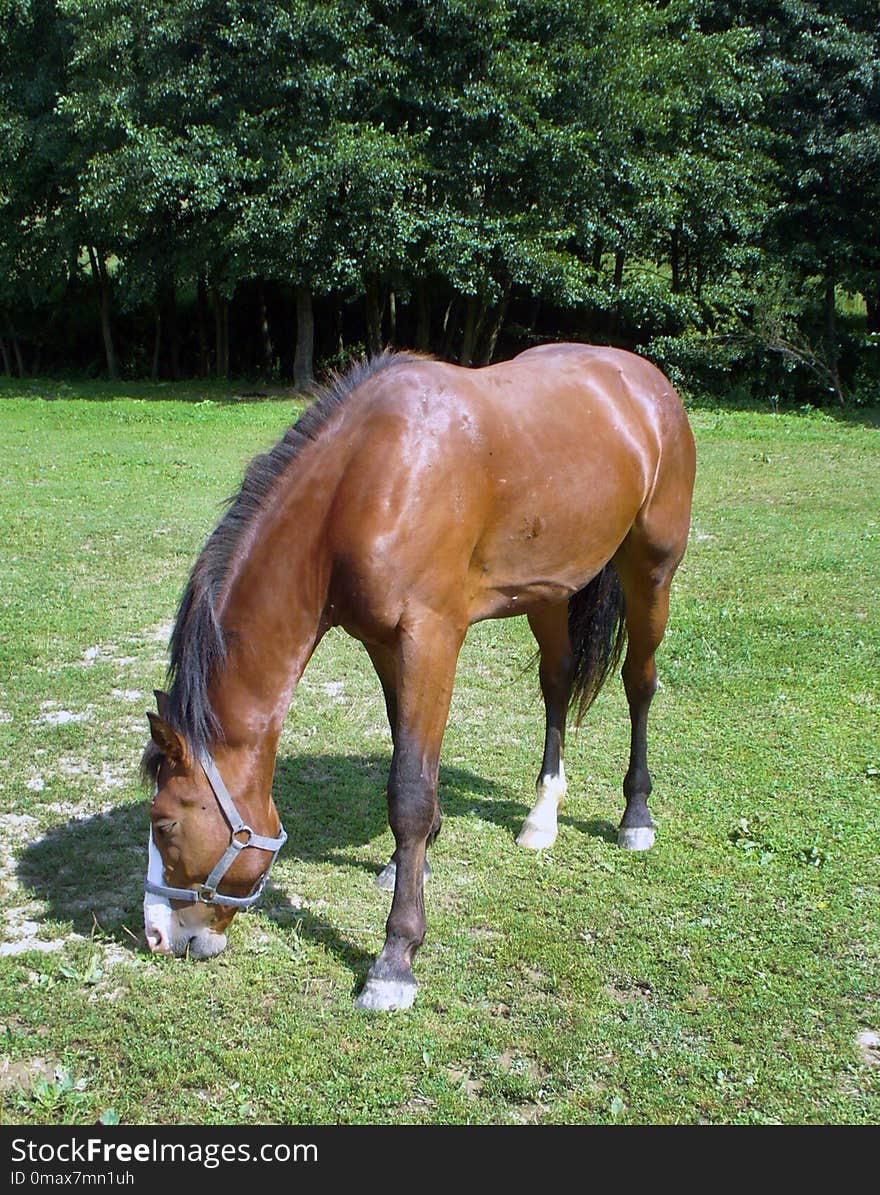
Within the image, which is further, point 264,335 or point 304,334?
point 264,335

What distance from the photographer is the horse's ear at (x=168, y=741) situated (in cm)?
299

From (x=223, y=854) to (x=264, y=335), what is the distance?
819 inches

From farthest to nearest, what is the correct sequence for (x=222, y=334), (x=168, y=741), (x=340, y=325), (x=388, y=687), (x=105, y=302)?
(x=340, y=325)
(x=105, y=302)
(x=222, y=334)
(x=388, y=687)
(x=168, y=741)

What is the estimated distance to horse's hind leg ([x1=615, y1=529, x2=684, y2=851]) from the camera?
4.27m

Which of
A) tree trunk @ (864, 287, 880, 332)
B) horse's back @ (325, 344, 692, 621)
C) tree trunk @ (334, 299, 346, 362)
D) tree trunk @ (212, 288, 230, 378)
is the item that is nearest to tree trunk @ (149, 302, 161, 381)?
tree trunk @ (212, 288, 230, 378)

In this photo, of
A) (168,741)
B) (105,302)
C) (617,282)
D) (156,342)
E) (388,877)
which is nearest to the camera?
(168,741)

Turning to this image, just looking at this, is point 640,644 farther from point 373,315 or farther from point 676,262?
point 676,262

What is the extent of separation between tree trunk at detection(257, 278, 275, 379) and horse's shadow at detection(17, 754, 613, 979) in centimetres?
1869

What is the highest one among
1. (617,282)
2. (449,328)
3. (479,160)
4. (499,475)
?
(479,160)

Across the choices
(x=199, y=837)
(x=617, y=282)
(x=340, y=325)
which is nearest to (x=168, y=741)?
(x=199, y=837)

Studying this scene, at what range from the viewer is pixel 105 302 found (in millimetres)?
22094

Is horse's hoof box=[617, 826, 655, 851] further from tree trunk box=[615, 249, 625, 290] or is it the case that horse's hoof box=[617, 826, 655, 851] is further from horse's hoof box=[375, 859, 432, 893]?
tree trunk box=[615, 249, 625, 290]

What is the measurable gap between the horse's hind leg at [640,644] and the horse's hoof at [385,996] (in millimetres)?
1410

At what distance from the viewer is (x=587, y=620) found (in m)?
4.56
